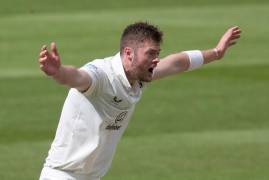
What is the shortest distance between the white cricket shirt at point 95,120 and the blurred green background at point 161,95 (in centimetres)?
371

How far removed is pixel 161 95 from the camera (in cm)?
1596

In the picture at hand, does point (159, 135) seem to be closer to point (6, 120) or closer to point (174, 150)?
point (174, 150)

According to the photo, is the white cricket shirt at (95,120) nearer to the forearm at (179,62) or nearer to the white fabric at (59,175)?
the white fabric at (59,175)

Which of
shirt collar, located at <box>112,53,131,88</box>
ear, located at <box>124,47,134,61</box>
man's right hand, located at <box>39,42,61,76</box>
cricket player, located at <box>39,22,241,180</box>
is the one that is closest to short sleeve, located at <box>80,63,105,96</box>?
cricket player, located at <box>39,22,241,180</box>

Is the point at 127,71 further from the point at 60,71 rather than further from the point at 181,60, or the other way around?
the point at 181,60

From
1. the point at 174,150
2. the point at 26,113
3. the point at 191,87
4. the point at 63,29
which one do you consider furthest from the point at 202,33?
the point at 174,150

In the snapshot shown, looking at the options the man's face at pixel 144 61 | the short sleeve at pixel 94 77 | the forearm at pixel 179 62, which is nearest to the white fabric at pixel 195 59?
the forearm at pixel 179 62

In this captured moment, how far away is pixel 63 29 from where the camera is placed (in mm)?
23219

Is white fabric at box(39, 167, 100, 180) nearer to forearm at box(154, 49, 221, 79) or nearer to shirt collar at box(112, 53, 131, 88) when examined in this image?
shirt collar at box(112, 53, 131, 88)

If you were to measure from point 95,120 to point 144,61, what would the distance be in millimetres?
592

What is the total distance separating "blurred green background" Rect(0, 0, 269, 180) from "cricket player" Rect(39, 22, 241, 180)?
3.69 metres

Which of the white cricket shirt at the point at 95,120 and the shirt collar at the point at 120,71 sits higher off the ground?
the shirt collar at the point at 120,71

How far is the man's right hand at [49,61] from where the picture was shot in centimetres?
639

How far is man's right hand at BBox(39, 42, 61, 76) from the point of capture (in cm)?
639
